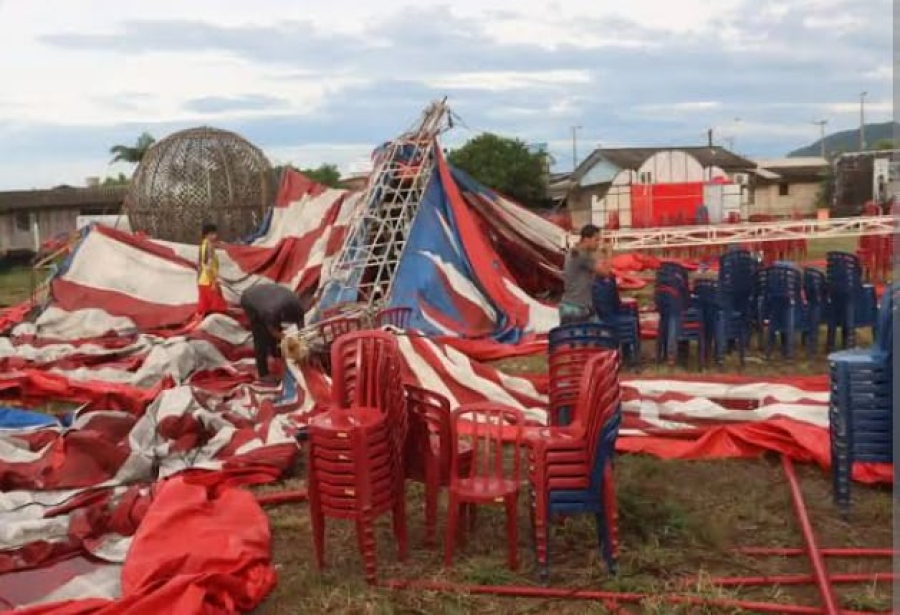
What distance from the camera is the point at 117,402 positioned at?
306 inches

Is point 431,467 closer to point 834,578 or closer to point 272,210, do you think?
point 834,578

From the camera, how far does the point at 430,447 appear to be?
481 cm

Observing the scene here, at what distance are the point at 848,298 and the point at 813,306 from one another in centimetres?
37

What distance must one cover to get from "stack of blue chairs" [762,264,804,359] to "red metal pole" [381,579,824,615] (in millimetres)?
5314

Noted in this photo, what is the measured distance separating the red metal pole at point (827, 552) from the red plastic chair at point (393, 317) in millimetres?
5212

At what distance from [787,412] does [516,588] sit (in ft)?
9.70

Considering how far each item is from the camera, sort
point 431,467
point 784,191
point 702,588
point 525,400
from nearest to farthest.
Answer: point 702,588 < point 431,467 < point 525,400 < point 784,191

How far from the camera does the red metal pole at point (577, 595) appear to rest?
13.2ft

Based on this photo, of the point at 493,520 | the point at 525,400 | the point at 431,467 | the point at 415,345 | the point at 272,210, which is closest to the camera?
the point at 431,467

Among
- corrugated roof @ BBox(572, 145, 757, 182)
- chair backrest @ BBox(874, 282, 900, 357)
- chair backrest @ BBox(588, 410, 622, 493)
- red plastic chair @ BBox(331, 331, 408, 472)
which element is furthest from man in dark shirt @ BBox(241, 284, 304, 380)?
corrugated roof @ BBox(572, 145, 757, 182)

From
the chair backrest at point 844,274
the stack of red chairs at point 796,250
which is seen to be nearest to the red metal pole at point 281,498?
the chair backrest at point 844,274

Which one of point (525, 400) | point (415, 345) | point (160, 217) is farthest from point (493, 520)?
point (160, 217)

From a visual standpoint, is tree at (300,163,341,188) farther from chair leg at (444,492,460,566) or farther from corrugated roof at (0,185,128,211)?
chair leg at (444,492,460,566)

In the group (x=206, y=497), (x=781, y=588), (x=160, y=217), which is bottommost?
(x=781, y=588)
